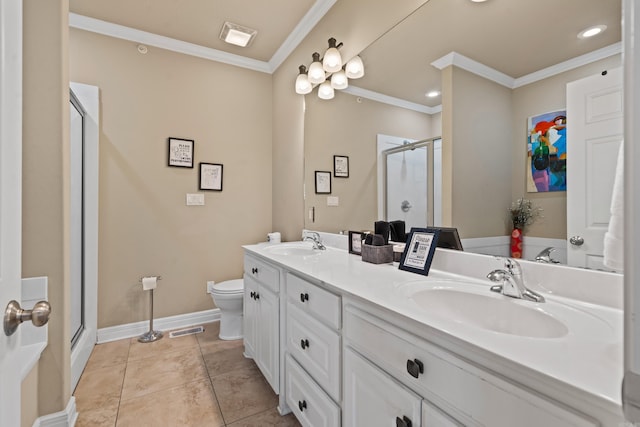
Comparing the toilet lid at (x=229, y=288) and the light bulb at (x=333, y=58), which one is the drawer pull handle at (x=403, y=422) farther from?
the light bulb at (x=333, y=58)

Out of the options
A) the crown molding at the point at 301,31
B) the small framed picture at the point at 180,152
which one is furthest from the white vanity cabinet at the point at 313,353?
the crown molding at the point at 301,31

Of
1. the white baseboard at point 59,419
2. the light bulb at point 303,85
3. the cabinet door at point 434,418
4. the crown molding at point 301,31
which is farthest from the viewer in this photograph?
the light bulb at point 303,85

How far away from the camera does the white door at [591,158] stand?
0.87 m

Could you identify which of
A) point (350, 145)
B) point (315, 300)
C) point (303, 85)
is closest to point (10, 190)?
point (315, 300)

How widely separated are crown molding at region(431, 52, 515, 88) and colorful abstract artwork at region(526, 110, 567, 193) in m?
0.19

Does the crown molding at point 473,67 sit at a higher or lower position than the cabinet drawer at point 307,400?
higher

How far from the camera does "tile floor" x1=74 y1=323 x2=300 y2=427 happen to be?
1.56m

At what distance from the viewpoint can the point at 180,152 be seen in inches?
106

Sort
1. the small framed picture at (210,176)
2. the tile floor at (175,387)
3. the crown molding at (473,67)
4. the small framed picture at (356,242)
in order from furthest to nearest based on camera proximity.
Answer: the small framed picture at (210,176)
the small framed picture at (356,242)
the tile floor at (175,387)
the crown molding at (473,67)

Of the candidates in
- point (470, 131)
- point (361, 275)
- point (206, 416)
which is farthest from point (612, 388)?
point (206, 416)

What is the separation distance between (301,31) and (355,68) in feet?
2.87

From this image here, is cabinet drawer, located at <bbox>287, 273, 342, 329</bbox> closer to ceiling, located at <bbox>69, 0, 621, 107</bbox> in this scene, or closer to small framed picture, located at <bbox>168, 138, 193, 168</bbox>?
ceiling, located at <bbox>69, 0, 621, 107</bbox>

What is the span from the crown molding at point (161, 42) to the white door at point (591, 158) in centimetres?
279

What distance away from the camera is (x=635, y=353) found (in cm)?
33
